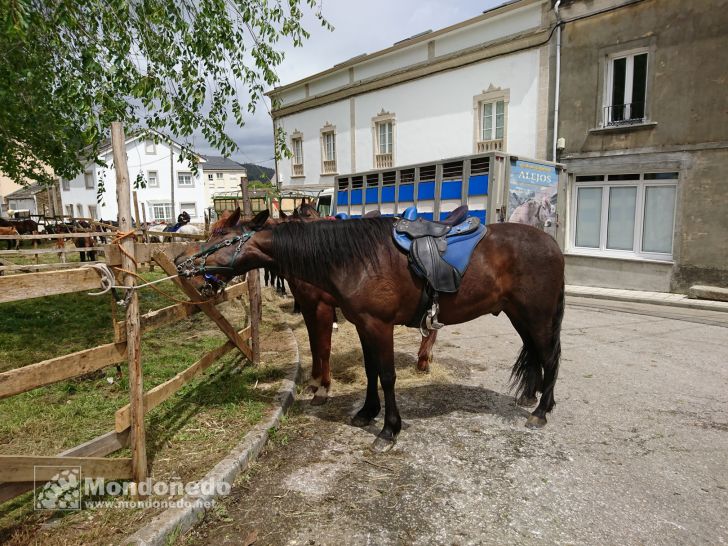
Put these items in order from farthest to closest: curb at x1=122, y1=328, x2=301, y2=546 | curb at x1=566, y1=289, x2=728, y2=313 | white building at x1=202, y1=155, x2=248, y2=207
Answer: white building at x1=202, y1=155, x2=248, y2=207 < curb at x1=566, y1=289, x2=728, y2=313 < curb at x1=122, y1=328, x2=301, y2=546

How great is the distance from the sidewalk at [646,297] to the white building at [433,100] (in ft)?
12.4

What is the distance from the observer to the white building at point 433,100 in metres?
12.1

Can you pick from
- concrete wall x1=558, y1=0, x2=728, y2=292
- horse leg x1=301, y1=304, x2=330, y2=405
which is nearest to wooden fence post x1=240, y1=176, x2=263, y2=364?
horse leg x1=301, y1=304, x2=330, y2=405

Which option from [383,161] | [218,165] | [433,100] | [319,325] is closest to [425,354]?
[319,325]

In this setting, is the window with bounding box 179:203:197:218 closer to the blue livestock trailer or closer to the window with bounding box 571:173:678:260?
Result: the blue livestock trailer

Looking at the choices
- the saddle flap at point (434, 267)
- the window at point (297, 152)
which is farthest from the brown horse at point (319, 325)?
the window at point (297, 152)

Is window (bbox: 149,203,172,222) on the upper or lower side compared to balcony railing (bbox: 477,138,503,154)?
lower

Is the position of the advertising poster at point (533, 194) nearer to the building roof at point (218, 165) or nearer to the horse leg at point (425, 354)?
the horse leg at point (425, 354)

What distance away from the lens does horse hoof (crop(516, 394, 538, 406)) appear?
4.12m

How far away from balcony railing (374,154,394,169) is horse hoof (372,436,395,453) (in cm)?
1405

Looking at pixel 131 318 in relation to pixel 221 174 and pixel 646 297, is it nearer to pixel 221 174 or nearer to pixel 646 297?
pixel 646 297

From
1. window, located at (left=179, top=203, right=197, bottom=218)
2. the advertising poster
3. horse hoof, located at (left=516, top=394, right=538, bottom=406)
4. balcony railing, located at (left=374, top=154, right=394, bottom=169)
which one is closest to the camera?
horse hoof, located at (left=516, top=394, right=538, bottom=406)

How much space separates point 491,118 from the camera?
1334cm

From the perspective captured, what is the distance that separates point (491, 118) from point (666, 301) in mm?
7147
